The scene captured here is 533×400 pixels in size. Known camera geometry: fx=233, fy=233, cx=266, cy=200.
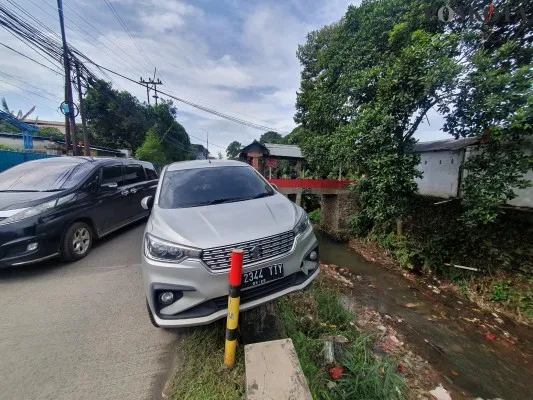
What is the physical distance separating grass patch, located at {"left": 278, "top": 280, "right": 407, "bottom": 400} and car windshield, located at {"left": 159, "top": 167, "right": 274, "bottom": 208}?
1537 mm

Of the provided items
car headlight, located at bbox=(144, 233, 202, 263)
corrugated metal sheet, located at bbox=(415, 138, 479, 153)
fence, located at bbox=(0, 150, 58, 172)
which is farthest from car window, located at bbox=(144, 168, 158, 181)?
corrugated metal sheet, located at bbox=(415, 138, 479, 153)

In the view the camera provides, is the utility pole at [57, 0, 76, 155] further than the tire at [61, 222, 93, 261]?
Yes

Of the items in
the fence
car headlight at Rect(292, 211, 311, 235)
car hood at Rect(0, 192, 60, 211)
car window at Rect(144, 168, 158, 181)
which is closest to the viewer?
car headlight at Rect(292, 211, 311, 235)

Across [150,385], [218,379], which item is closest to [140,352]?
[150,385]

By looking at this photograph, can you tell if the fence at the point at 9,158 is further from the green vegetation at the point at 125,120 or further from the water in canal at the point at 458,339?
the green vegetation at the point at 125,120

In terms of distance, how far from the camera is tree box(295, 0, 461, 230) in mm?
4910

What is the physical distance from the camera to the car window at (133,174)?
563 centimetres

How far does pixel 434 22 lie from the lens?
6430 mm

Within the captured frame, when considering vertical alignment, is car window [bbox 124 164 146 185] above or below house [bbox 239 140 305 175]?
below

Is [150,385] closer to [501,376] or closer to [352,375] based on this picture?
[352,375]

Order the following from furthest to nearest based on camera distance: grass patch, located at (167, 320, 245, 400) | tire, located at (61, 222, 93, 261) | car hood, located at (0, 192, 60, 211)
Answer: tire, located at (61, 222, 93, 261) → car hood, located at (0, 192, 60, 211) → grass patch, located at (167, 320, 245, 400)

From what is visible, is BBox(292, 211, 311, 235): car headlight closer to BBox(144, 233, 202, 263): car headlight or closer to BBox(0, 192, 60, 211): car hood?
BBox(144, 233, 202, 263): car headlight

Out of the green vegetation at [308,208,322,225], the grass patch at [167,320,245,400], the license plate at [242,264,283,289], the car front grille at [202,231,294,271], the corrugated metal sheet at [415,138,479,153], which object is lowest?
the green vegetation at [308,208,322,225]

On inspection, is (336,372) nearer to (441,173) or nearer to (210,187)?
(210,187)
